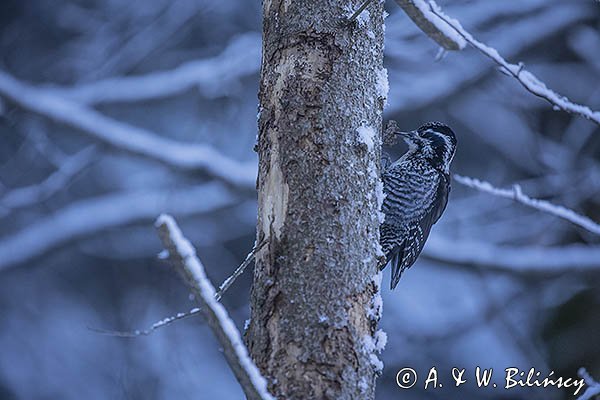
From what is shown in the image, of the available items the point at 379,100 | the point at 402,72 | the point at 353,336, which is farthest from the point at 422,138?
the point at 402,72

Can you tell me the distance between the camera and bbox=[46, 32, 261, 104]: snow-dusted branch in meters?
6.61

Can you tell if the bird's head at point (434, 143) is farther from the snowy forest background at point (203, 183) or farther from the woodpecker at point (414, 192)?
the snowy forest background at point (203, 183)

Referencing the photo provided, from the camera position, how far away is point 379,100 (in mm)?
2406

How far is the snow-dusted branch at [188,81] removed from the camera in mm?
6613

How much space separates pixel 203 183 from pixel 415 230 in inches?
135

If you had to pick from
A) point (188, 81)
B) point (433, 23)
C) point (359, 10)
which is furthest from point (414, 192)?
point (188, 81)

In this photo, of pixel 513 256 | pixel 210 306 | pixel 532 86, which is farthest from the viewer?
pixel 513 256

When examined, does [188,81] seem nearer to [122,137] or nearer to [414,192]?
[122,137]

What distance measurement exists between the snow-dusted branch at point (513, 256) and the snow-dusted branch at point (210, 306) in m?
4.37

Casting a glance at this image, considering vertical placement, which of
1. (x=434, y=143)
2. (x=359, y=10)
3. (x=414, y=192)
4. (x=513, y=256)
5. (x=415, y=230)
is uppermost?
(x=513, y=256)

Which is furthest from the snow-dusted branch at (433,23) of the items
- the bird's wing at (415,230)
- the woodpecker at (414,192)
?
the bird's wing at (415,230)

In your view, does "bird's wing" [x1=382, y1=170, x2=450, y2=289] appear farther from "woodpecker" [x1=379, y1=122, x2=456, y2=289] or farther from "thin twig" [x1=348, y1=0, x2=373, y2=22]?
"thin twig" [x1=348, y1=0, x2=373, y2=22]

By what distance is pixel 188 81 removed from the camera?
6.64m

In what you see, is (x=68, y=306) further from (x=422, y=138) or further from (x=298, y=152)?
(x=298, y=152)
